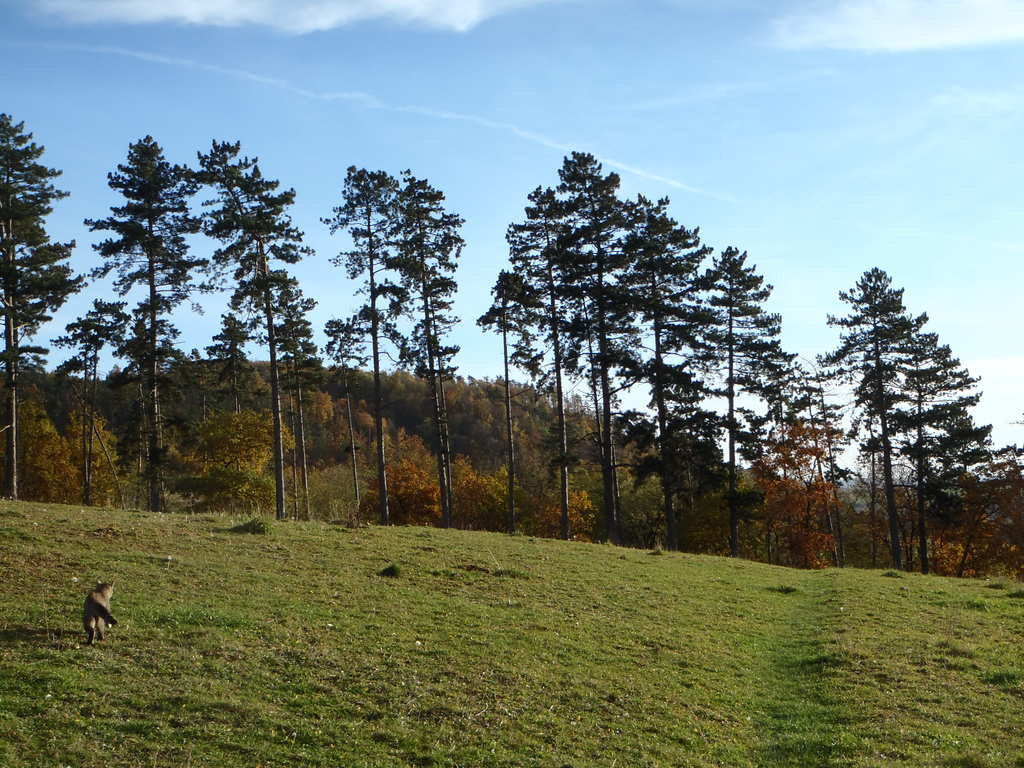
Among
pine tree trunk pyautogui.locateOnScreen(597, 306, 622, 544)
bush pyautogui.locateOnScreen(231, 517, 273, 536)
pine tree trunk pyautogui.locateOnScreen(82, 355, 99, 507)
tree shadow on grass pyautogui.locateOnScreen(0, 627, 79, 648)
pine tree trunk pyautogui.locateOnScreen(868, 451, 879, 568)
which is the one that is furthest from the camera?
pine tree trunk pyautogui.locateOnScreen(868, 451, 879, 568)

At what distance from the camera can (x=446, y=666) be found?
1296 cm

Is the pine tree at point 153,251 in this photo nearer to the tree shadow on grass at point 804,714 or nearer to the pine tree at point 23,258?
the pine tree at point 23,258

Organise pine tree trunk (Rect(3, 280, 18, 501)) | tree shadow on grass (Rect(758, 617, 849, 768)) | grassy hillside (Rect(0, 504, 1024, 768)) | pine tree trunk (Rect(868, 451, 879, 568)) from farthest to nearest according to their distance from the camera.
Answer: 1. pine tree trunk (Rect(868, 451, 879, 568))
2. pine tree trunk (Rect(3, 280, 18, 501))
3. tree shadow on grass (Rect(758, 617, 849, 768))
4. grassy hillside (Rect(0, 504, 1024, 768))

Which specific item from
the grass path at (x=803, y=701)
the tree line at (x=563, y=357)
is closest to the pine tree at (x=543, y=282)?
the tree line at (x=563, y=357)

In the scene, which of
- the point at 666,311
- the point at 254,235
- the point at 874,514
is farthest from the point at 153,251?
the point at 874,514

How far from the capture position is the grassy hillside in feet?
32.2

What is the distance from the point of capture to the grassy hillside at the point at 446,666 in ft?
32.2

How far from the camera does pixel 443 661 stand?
1320 cm

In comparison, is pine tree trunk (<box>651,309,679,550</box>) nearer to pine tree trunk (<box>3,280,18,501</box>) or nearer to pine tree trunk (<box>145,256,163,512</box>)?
pine tree trunk (<box>145,256,163,512</box>)

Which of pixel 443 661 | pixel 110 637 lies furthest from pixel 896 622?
pixel 110 637

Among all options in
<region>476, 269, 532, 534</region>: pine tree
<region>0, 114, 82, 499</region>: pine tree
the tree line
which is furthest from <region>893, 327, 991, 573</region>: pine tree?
<region>0, 114, 82, 499</region>: pine tree

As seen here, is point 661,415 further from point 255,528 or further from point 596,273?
point 255,528

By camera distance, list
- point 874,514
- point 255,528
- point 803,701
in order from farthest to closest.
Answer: point 874,514
point 255,528
point 803,701

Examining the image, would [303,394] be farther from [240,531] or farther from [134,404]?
[240,531]
